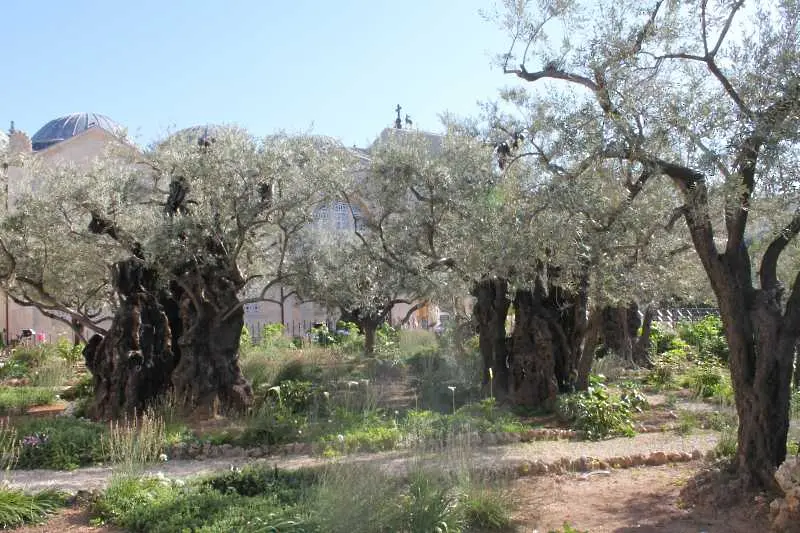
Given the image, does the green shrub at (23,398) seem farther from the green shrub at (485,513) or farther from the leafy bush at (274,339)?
the green shrub at (485,513)

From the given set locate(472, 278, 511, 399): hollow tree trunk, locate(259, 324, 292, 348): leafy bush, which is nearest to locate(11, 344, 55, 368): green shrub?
locate(259, 324, 292, 348): leafy bush

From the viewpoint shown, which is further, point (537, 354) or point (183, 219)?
point (537, 354)

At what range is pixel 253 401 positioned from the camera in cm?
1147

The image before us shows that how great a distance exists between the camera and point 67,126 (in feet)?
114

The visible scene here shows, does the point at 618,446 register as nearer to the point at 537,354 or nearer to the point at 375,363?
the point at 537,354

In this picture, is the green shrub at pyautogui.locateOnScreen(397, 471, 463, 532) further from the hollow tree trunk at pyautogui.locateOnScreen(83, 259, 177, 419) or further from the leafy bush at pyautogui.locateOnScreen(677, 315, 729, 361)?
the leafy bush at pyautogui.locateOnScreen(677, 315, 729, 361)

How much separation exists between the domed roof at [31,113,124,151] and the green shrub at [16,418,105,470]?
27258 millimetres

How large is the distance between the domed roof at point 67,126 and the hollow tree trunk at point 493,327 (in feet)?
86.6

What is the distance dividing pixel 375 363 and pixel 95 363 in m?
5.37

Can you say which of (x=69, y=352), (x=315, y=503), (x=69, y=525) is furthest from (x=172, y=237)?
(x=69, y=352)

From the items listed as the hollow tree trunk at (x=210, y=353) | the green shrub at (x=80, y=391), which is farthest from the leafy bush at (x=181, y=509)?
the green shrub at (x=80, y=391)

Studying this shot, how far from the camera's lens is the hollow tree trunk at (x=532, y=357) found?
38.0 ft

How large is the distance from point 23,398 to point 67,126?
84.7 feet

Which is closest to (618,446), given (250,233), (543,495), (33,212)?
(543,495)
